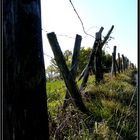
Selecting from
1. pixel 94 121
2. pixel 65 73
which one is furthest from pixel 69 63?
pixel 94 121

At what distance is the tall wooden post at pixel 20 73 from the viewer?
2.04 m

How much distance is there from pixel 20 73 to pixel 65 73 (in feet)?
9.84

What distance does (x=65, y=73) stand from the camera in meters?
5.04

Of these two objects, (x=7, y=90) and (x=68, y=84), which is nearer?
(x=7, y=90)

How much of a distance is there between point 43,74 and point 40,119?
9.8 inches

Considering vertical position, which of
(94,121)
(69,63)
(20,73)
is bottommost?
(94,121)

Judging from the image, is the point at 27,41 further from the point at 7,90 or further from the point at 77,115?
the point at 77,115

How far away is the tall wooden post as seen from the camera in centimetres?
204

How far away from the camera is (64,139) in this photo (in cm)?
371

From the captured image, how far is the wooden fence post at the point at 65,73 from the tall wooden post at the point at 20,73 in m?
2.78

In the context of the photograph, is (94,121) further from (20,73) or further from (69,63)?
(69,63)

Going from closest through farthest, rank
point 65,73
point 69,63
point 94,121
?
point 94,121
point 65,73
point 69,63

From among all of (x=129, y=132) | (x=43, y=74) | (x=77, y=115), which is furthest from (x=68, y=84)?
(x=43, y=74)

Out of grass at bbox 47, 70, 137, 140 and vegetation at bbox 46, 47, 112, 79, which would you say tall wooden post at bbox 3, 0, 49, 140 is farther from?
vegetation at bbox 46, 47, 112, 79
